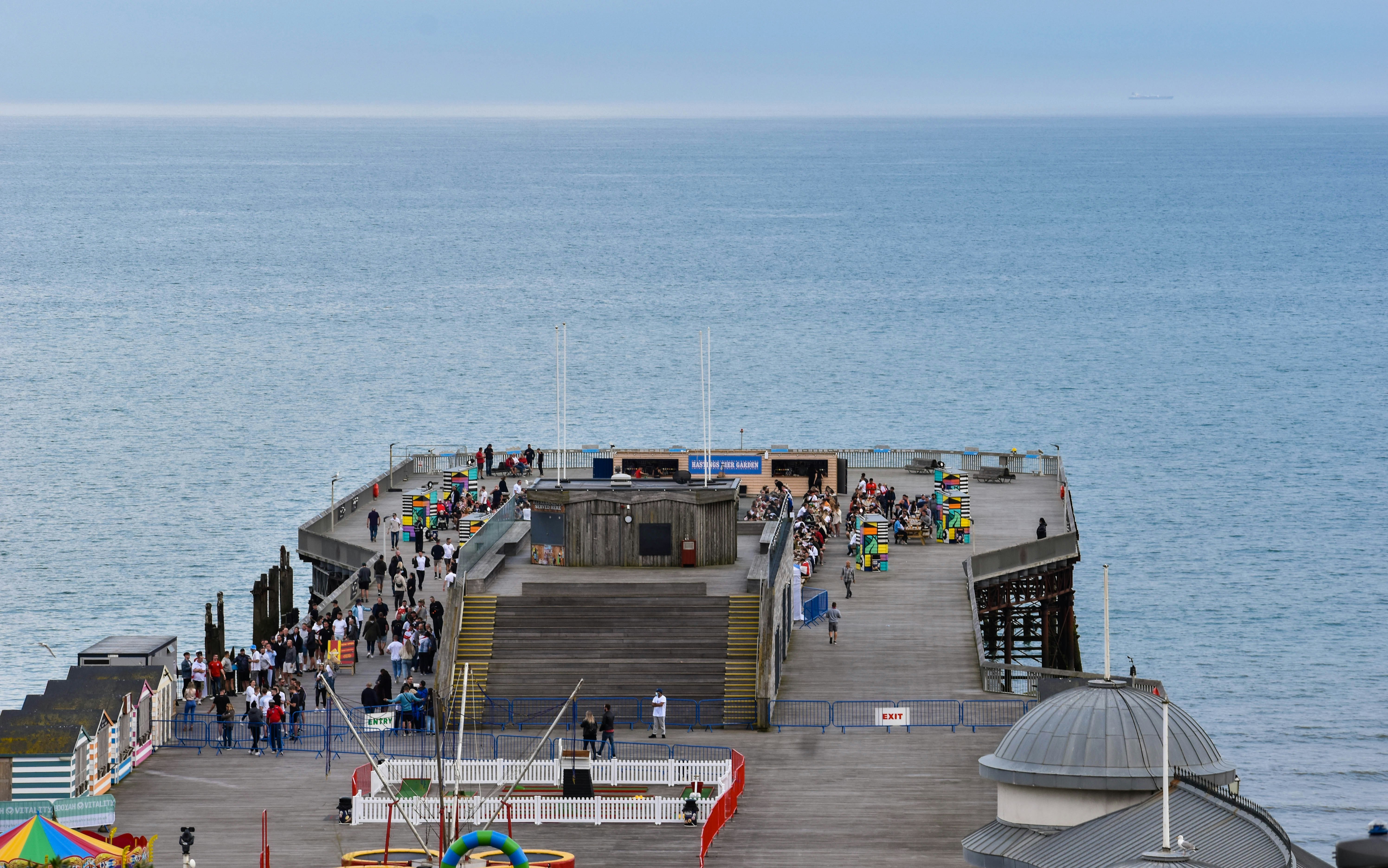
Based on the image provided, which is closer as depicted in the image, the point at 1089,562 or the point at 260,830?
the point at 260,830

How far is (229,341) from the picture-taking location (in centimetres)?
16500

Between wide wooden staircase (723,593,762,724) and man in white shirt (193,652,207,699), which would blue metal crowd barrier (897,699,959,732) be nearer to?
wide wooden staircase (723,593,762,724)

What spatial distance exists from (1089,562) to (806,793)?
49.7m

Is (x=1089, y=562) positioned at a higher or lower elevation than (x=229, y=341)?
lower

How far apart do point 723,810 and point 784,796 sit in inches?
90.7

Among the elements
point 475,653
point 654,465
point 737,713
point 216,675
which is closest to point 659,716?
point 737,713

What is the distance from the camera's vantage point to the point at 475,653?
46.1 metres

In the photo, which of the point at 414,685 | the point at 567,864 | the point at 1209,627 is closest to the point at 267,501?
the point at 1209,627

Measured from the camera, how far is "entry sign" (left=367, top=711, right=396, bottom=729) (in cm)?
4175

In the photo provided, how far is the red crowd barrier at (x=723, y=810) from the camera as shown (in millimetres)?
35344

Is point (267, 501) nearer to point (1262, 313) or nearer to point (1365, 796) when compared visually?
point (1365, 796)

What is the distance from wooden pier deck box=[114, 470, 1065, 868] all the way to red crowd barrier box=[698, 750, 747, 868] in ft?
0.60

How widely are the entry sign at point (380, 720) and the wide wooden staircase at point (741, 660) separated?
6826 millimetres

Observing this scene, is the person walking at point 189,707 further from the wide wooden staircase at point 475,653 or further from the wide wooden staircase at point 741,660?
the wide wooden staircase at point 741,660
